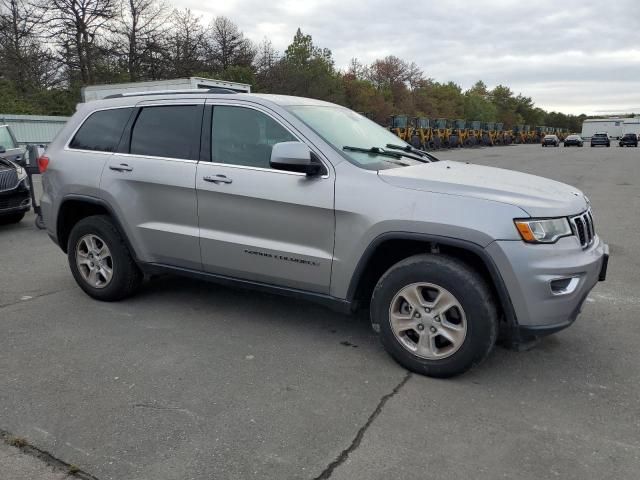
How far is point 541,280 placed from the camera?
3158 millimetres

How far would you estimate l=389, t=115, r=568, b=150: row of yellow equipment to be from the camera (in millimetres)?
36969

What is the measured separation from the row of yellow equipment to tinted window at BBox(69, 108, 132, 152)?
71.7 ft

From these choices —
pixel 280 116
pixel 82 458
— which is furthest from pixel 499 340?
pixel 82 458

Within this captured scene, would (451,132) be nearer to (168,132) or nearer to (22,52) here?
(22,52)

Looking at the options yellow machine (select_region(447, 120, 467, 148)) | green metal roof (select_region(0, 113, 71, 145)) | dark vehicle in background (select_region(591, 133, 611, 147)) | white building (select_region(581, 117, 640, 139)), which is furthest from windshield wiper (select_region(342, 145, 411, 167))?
white building (select_region(581, 117, 640, 139))

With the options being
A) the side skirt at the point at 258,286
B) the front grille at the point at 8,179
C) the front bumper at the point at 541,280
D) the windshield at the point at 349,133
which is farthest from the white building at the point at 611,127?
the side skirt at the point at 258,286

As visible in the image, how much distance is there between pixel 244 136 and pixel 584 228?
2.47m

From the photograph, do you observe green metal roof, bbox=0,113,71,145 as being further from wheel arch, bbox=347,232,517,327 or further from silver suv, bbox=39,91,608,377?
wheel arch, bbox=347,232,517,327

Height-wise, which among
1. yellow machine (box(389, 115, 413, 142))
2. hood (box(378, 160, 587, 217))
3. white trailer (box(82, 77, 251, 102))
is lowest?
hood (box(378, 160, 587, 217))

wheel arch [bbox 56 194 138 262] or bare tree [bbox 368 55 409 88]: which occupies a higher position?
bare tree [bbox 368 55 409 88]

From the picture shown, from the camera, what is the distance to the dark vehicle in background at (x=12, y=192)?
854 centimetres

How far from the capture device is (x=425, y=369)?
3518 millimetres

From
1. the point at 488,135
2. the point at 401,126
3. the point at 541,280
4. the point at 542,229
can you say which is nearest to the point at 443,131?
the point at 401,126

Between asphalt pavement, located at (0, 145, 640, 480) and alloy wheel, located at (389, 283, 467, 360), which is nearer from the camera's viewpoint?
asphalt pavement, located at (0, 145, 640, 480)
